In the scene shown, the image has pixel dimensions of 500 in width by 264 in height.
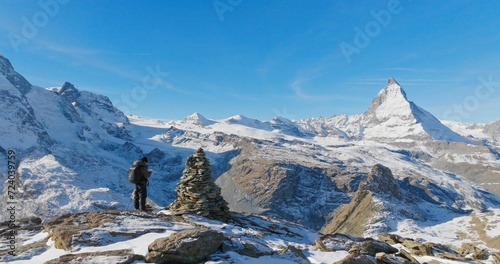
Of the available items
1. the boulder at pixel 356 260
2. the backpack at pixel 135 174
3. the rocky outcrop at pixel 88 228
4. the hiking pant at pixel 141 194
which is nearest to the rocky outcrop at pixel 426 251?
the boulder at pixel 356 260

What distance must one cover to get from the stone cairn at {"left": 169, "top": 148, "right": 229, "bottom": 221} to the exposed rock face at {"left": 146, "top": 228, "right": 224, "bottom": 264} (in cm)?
942

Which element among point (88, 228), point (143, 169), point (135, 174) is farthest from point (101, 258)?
point (143, 169)

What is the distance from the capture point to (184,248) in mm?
16359

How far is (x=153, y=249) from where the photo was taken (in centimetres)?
1639

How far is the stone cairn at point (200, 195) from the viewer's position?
2722 cm

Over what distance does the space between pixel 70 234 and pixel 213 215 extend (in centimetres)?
1118

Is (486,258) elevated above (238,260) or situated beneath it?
situated beneath

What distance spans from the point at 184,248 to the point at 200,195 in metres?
11.5

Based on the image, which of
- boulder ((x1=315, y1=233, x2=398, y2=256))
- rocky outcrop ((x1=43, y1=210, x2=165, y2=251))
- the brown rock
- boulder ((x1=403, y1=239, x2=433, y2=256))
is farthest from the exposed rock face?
boulder ((x1=403, y1=239, x2=433, y2=256))

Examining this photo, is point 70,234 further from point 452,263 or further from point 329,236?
point 452,263

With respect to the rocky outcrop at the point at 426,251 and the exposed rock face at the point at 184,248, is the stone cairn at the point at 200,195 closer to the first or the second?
the exposed rock face at the point at 184,248

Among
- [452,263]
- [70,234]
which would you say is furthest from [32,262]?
[452,263]

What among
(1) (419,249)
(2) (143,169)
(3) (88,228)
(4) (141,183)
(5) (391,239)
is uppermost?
(2) (143,169)

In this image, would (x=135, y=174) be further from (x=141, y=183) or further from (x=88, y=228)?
(x=88, y=228)
